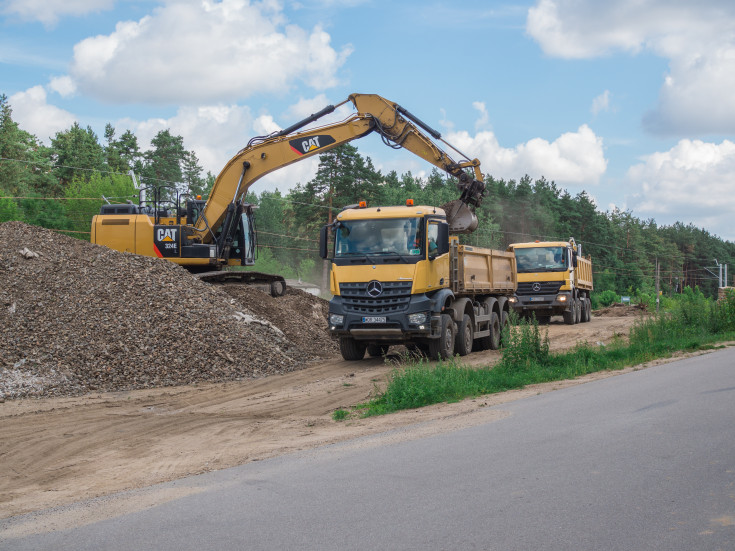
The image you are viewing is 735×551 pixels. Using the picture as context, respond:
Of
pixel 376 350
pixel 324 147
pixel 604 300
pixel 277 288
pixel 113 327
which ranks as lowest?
pixel 604 300

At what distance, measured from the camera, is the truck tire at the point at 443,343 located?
1628 cm

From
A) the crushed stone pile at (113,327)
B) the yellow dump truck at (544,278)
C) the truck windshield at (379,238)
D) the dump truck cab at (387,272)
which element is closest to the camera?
the crushed stone pile at (113,327)

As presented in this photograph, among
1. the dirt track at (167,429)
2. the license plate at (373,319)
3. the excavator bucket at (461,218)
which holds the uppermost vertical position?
the excavator bucket at (461,218)

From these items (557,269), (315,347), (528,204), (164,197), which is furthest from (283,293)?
(528,204)

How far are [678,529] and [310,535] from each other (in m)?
2.48

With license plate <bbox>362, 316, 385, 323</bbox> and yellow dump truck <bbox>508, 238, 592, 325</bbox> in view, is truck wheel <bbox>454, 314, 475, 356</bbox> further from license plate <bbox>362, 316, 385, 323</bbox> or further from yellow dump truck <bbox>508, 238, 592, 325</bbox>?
yellow dump truck <bbox>508, 238, 592, 325</bbox>

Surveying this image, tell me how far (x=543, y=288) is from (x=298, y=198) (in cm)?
3675

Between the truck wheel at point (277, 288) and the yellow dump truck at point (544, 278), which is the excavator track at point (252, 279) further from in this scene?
the yellow dump truck at point (544, 278)

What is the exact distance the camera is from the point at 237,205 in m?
22.7

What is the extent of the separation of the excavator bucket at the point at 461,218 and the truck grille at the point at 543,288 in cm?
912

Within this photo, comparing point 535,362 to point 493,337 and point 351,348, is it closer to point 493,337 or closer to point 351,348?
point 351,348

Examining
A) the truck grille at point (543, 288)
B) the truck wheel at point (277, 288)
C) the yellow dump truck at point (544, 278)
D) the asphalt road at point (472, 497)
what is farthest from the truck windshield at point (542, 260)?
the asphalt road at point (472, 497)

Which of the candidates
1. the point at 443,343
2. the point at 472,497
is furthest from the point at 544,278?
the point at 472,497

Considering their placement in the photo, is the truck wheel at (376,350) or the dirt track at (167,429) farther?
the truck wheel at (376,350)
